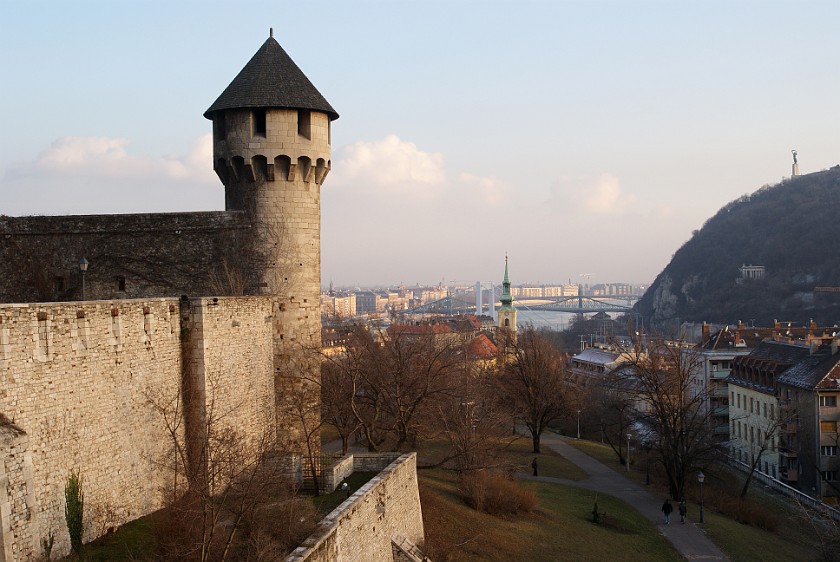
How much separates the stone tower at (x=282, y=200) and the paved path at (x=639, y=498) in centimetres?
1765

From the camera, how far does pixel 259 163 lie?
28156 millimetres

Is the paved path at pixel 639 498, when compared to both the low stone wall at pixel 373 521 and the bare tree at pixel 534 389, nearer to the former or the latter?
the bare tree at pixel 534 389

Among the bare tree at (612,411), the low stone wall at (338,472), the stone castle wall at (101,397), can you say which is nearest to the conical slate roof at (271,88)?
the stone castle wall at (101,397)

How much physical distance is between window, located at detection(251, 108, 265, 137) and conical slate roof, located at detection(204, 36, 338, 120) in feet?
1.30

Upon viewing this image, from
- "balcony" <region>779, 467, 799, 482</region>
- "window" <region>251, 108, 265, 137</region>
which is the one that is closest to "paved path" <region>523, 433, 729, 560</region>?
"balcony" <region>779, 467, 799, 482</region>

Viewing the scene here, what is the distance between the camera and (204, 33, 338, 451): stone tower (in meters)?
28.1

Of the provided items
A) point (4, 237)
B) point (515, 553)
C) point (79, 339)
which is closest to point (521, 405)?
point (515, 553)

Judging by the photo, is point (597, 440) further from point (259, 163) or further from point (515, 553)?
point (259, 163)

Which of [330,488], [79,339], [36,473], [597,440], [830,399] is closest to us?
[36,473]

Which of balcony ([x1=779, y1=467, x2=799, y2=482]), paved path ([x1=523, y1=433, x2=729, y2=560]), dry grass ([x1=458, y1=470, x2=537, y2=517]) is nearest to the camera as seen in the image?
dry grass ([x1=458, y1=470, x2=537, y2=517])

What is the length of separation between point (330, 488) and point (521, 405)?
35.8 m

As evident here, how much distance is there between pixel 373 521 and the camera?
22.3m

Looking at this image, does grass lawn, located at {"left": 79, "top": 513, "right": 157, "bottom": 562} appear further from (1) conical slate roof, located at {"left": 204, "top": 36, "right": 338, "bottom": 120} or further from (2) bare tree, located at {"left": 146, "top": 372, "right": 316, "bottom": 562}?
(1) conical slate roof, located at {"left": 204, "top": 36, "right": 338, "bottom": 120}

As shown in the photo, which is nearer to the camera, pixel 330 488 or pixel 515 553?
pixel 330 488
